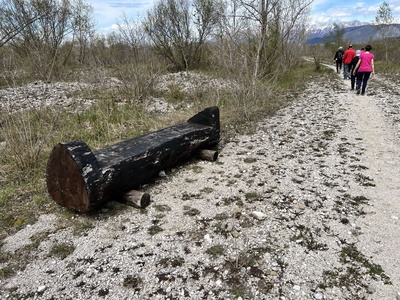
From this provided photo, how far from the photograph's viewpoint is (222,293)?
2.24 meters

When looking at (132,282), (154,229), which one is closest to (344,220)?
(154,229)

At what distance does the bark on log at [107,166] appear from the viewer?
3.00m

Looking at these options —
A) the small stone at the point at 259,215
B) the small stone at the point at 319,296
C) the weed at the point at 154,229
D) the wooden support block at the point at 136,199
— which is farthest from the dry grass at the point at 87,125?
the small stone at the point at 319,296

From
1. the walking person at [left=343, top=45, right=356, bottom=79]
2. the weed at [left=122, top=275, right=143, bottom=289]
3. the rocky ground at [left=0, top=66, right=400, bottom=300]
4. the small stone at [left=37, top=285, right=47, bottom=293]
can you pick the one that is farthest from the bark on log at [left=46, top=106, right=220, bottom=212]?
the walking person at [left=343, top=45, right=356, bottom=79]

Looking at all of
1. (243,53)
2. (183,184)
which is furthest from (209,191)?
(243,53)

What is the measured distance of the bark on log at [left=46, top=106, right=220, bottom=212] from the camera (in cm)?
300

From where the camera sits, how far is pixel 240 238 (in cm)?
290

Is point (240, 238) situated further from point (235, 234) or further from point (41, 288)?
point (41, 288)

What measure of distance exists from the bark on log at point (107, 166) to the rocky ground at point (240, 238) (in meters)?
0.27

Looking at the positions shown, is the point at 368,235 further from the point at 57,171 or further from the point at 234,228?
the point at 57,171

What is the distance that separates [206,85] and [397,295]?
7877 mm

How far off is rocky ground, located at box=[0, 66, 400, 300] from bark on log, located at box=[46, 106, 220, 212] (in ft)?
0.87

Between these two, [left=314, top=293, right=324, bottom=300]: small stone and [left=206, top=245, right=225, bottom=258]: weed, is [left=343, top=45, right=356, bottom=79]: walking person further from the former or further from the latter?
[left=314, top=293, right=324, bottom=300]: small stone

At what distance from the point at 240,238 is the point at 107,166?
170cm
